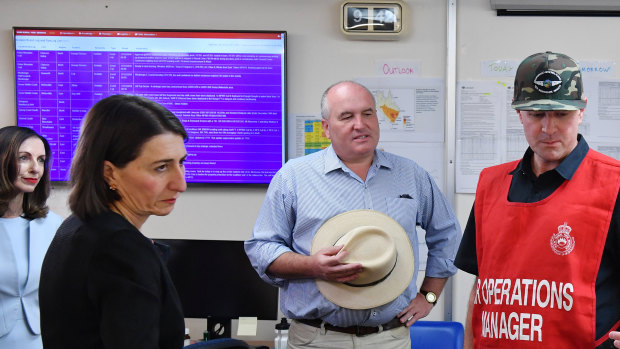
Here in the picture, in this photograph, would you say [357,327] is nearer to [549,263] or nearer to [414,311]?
[414,311]

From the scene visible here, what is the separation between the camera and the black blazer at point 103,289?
1121 mm

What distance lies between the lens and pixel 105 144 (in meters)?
1.22

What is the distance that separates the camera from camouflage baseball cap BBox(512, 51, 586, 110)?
60.8 inches

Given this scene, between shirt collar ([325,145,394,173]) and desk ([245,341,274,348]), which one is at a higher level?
shirt collar ([325,145,394,173])

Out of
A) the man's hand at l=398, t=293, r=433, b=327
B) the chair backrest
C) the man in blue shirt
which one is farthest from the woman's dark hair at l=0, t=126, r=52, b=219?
the chair backrest

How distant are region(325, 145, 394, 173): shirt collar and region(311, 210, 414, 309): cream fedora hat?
22cm

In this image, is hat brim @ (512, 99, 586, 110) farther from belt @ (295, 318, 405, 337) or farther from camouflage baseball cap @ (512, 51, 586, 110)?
belt @ (295, 318, 405, 337)

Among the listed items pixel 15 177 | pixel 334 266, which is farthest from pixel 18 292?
pixel 334 266

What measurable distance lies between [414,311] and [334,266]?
43 cm

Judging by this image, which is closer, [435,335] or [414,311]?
[414,311]

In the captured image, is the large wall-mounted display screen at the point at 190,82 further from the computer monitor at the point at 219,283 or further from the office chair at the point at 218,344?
the office chair at the point at 218,344

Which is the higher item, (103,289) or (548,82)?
(548,82)

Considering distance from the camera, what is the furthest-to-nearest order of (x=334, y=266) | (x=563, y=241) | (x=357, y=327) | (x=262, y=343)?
(x=262, y=343)
(x=357, y=327)
(x=334, y=266)
(x=563, y=241)

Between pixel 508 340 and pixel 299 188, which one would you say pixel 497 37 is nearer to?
pixel 299 188
